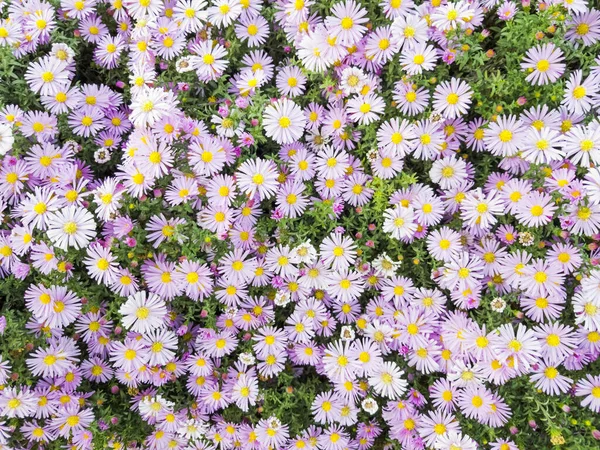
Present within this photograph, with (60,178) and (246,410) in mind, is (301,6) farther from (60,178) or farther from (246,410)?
(246,410)

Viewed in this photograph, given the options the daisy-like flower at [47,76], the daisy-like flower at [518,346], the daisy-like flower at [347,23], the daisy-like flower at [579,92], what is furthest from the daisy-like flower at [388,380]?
the daisy-like flower at [47,76]

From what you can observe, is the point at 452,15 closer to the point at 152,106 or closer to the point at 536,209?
the point at 536,209

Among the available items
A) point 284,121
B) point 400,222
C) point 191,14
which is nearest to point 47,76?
point 191,14

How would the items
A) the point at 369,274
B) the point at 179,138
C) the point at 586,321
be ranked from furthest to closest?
the point at 369,274, the point at 179,138, the point at 586,321

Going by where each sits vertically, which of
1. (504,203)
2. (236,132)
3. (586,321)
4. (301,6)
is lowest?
(586,321)

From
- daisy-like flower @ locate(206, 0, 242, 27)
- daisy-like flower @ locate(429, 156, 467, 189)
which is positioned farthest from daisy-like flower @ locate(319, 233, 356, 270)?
daisy-like flower @ locate(206, 0, 242, 27)

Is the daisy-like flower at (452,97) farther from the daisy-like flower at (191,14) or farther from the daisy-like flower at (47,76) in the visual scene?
the daisy-like flower at (47,76)

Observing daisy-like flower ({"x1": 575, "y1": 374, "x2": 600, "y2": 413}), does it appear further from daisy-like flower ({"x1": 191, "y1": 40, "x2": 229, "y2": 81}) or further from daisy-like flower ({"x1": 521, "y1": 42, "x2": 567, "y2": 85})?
daisy-like flower ({"x1": 191, "y1": 40, "x2": 229, "y2": 81})

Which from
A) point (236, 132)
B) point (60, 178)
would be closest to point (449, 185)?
point (236, 132)
